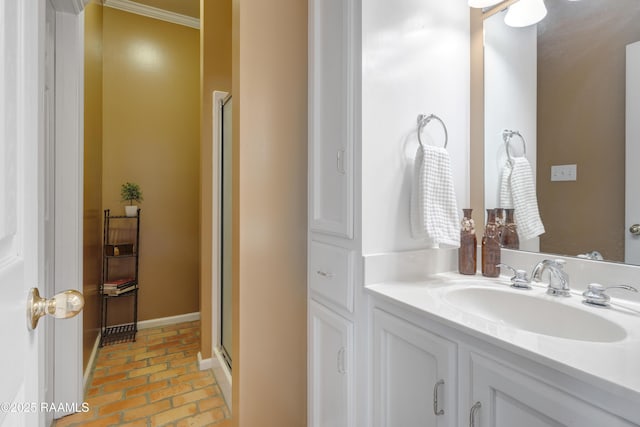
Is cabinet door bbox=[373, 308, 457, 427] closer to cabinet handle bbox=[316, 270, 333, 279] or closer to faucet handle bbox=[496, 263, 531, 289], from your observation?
cabinet handle bbox=[316, 270, 333, 279]

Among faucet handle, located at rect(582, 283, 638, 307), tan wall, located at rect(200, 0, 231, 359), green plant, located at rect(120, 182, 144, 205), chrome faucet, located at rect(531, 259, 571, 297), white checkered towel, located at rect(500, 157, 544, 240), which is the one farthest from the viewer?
green plant, located at rect(120, 182, 144, 205)

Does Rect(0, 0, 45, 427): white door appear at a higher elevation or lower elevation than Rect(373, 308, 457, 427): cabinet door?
higher

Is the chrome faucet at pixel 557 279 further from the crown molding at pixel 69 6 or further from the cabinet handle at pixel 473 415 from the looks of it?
the crown molding at pixel 69 6

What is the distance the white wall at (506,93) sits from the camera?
4.21 ft

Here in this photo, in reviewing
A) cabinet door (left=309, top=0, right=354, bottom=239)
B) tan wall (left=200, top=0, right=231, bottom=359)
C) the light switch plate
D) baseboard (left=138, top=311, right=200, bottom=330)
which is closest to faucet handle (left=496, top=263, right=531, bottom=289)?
the light switch plate

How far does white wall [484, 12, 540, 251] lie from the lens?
1282 millimetres

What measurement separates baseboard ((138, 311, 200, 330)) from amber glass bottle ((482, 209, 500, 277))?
2.81 m

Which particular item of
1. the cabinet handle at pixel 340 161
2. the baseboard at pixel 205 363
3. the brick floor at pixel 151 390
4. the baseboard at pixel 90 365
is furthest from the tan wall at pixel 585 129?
the baseboard at pixel 90 365

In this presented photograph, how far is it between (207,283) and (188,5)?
244cm

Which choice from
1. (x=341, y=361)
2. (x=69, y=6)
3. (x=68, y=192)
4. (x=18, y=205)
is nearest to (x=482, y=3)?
(x=341, y=361)

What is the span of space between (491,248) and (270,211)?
3.02ft

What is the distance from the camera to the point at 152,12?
298 centimetres

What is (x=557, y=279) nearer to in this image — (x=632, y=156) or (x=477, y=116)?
(x=632, y=156)

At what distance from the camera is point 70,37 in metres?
1.87
